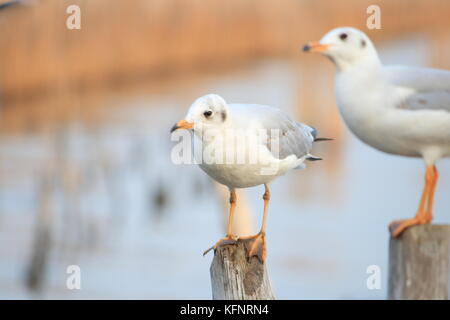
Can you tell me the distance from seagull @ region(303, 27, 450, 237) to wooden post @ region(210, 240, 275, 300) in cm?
84

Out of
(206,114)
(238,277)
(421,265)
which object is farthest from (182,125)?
(421,265)

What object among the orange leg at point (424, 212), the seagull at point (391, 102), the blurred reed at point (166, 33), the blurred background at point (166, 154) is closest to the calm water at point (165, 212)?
the blurred background at point (166, 154)

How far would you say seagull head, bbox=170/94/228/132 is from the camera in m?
3.74

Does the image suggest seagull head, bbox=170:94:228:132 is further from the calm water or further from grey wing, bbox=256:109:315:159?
the calm water

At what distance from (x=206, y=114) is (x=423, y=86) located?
3.91 ft

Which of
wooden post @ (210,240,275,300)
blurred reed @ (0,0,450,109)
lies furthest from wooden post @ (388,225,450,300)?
blurred reed @ (0,0,450,109)

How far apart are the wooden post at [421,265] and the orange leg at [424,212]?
0.08m

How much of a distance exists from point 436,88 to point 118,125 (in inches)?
583

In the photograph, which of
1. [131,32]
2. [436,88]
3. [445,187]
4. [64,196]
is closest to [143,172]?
[64,196]

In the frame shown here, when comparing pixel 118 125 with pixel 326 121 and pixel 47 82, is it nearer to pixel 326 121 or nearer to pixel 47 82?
pixel 47 82

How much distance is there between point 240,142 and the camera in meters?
3.87

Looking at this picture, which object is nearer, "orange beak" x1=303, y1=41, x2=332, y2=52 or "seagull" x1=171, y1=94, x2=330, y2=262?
"seagull" x1=171, y1=94, x2=330, y2=262
